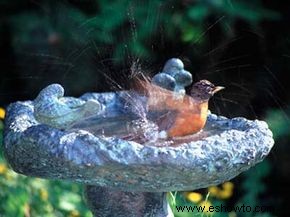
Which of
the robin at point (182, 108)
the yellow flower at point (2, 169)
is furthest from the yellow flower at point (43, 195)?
the robin at point (182, 108)

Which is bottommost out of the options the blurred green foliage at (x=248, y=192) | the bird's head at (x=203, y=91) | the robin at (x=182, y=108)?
the blurred green foliage at (x=248, y=192)

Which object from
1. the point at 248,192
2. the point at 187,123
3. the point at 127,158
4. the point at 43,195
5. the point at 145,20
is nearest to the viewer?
the point at 127,158

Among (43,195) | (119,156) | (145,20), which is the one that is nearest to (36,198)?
(43,195)

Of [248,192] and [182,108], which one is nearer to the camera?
[182,108]

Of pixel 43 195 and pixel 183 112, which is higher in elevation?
pixel 183 112

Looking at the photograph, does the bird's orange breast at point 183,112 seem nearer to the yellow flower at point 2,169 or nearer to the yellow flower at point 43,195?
the yellow flower at point 43,195

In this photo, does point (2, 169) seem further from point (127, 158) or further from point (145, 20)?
point (127, 158)

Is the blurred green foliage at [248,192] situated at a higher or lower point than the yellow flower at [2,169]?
lower

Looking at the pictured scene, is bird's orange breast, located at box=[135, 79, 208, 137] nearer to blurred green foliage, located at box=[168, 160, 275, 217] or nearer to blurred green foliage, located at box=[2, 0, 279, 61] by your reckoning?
blurred green foliage, located at box=[2, 0, 279, 61]
